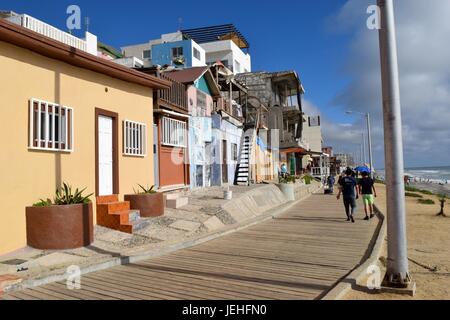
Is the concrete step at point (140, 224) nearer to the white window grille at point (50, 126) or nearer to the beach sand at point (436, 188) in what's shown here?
the white window grille at point (50, 126)

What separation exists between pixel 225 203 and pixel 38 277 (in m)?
7.45

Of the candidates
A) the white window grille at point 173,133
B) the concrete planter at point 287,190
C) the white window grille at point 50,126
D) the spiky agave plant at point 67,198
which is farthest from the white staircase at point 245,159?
the spiky agave plant at point 67,198

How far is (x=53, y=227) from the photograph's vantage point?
728 cm

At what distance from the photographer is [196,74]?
59.4 ft

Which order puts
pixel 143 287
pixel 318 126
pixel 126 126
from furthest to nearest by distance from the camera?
pixel 318 126, pixel 126 126, pixel 143 287

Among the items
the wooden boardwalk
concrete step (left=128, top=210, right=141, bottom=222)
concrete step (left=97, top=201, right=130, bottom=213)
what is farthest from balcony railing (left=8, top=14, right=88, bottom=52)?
the wooden boardwalk

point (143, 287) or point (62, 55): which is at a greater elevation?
point (62, 55)

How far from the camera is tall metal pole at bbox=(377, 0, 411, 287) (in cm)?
542

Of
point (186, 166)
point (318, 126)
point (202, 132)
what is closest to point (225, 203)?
point (186, 166)

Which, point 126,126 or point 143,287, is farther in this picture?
point 126,126

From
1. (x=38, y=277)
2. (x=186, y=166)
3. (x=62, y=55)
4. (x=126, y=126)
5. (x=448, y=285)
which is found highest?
(x=62, y=55)

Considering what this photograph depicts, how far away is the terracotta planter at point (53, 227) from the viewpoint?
728 centimetres
